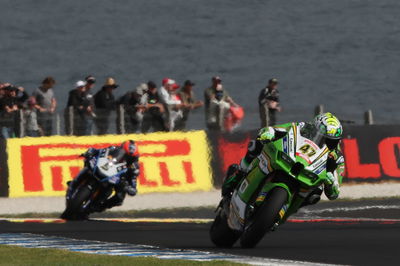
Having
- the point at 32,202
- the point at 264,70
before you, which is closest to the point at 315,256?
the point at 32,202

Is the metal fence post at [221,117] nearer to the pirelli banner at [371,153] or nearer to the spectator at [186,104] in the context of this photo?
the spectator at [186,104]

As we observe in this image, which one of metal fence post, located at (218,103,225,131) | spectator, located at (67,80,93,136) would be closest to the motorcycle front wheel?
spectator, located at (67,80,93,136)

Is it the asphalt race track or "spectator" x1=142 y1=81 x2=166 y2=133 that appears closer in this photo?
the asphalt race track

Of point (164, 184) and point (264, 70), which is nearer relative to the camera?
point (164, 184)

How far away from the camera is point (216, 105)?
81.2 ft

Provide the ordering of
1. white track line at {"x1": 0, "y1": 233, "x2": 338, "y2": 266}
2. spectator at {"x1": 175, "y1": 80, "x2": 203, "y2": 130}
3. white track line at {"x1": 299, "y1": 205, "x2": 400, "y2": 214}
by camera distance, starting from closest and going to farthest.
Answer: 1. white track line at {"x1": 0, "y1": 233, "x2": 338, "y2": 266}
2. white track line at {"x1": 299, "y1": 205, "x2": 400, "y2": 214}
3. spectator at {"x1": 175, "y1": 80, "x2": 203, "y2": 130}

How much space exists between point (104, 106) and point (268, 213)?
12124mm

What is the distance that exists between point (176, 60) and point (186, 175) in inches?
1598

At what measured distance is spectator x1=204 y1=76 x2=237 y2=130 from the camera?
81.1ft

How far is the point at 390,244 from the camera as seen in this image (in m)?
13.9

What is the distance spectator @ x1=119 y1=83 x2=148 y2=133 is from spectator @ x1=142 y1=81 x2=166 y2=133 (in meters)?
0.09

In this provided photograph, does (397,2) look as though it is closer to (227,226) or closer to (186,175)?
(186,175)

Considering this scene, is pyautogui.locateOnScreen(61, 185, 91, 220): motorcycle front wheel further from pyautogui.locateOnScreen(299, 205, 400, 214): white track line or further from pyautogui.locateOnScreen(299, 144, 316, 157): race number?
pyautogui.locateOnScreen(299, 144, 316, 157): race number

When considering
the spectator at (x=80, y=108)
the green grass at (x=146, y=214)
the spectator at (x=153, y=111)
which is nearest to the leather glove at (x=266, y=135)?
the green grass at (x=146, y=214)
